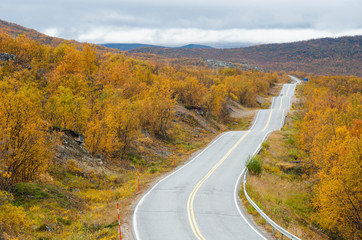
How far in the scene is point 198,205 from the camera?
1773 centimetres

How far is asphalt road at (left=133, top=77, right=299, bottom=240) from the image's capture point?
13605 mm

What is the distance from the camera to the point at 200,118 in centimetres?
5634

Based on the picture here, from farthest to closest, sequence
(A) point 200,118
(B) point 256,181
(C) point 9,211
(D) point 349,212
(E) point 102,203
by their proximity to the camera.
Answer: (A) point 200,118 → (B) point 256,181 → (D) point 349,212 → (E) point 102,203 → (C) point 9,211

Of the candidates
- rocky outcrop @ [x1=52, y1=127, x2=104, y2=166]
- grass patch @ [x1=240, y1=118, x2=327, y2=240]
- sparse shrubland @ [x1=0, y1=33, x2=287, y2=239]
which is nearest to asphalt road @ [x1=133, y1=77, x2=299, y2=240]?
grass patch @ [x1=240, y1=118, x2=327, y2=240]

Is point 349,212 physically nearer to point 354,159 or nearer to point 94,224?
point 354,159

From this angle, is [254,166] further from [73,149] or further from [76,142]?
[76,142]

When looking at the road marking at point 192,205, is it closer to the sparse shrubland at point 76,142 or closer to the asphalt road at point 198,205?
the asphalt road at point 198,205

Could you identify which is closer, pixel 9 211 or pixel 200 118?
pixel 9 211

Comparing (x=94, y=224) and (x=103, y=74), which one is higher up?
(x=103, y=74)

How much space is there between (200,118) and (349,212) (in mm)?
37630

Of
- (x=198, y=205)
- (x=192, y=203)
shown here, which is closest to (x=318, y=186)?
(x=198, y=205)

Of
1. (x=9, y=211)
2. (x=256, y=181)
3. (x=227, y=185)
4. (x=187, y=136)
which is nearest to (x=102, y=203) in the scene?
(x=9, y=211)

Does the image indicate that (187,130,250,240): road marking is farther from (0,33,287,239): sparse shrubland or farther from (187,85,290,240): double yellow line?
(0,33,287,239): sparse shrubland

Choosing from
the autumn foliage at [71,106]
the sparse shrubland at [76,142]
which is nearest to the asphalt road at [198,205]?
the sparse shrubland at [76,142]
